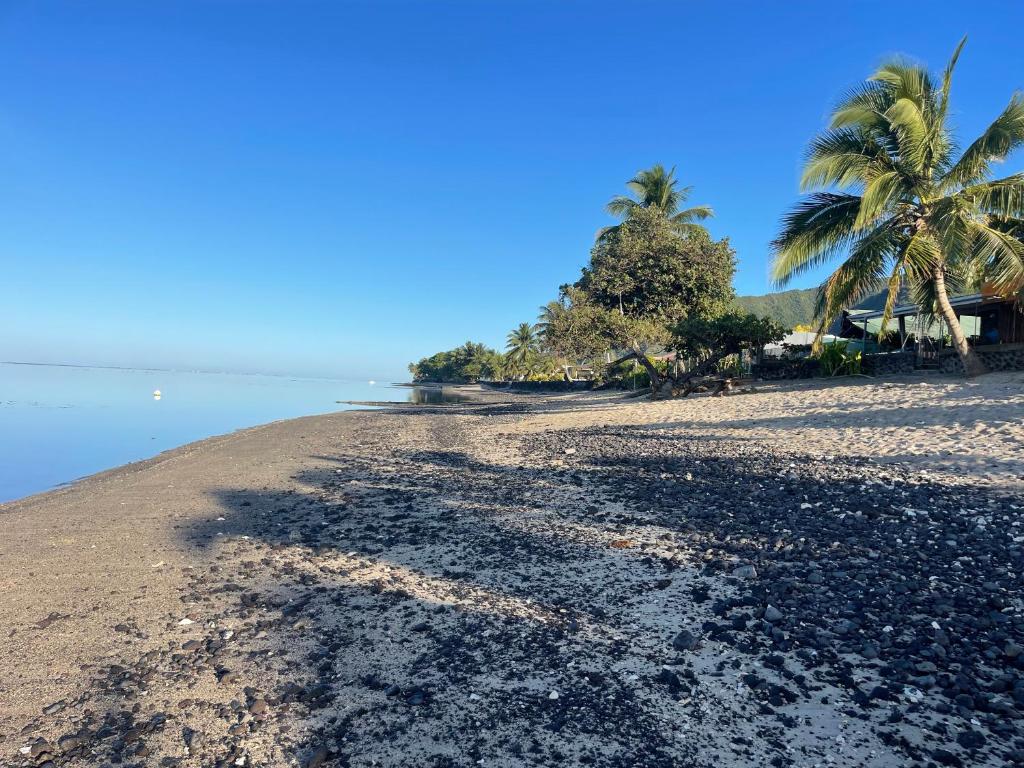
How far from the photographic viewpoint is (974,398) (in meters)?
12.2

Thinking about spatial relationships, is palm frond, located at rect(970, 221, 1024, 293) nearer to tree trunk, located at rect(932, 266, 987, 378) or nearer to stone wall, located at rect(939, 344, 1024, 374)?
tree trunk, located at rect(932, 266, 987, 378)

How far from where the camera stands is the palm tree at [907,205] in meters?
13.8

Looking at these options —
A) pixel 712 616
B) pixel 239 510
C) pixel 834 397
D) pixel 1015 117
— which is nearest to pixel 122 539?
pixel 239 510

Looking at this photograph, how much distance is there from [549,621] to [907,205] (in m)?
17.1

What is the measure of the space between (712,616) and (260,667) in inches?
136

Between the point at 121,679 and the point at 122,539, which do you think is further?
the point at 122,539

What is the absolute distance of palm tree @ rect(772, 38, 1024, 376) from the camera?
1375cm

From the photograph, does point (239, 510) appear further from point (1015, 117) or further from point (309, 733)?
point (1015, 117)

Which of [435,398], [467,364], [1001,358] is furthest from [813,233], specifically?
[467,364]

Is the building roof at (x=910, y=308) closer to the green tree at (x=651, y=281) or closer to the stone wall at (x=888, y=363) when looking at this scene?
the stone wall at (x=888, y=363)

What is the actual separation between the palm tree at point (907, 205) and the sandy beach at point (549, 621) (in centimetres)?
670

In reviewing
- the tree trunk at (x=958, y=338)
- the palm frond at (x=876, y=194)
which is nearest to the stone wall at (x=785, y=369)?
the tree trunk at (x=958, y=338)

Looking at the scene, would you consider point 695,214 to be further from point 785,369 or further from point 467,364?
point 467,364

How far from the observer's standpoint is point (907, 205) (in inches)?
611
